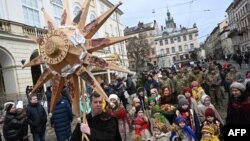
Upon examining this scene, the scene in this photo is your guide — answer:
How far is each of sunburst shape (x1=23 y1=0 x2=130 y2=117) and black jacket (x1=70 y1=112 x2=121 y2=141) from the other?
0.30 m

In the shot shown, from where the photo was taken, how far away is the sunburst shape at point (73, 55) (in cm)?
460

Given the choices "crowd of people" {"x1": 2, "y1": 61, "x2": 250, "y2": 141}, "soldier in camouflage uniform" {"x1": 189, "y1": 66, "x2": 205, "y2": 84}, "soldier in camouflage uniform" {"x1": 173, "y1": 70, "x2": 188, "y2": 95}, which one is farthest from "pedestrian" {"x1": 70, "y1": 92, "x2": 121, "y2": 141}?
"soldier in camouflage uniform" {"x1": 189, "y1": 66, "x2": 205, "y2": 84}

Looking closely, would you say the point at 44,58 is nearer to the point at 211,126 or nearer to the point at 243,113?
the point at 211,126

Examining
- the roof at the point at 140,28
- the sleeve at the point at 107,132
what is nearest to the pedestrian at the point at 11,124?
the sleeve at the point at 107,132

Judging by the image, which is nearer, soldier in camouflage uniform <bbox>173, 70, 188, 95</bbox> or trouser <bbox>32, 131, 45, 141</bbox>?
trouser <bbox>32, 131, 45, 141</bbox>

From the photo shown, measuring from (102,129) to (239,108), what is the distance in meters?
3.61

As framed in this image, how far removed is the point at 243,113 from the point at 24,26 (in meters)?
20.0

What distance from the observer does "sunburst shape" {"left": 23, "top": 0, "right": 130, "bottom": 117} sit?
15.1ft

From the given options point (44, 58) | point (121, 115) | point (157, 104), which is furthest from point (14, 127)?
point (44, 58)

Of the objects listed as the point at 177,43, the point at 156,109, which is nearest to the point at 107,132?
the point at 156,109

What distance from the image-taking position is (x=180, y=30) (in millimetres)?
121312

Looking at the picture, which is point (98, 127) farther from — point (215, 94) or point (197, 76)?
point (215, 94)

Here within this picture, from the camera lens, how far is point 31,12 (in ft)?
87.1

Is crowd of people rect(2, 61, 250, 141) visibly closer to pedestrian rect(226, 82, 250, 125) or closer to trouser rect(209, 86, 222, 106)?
pedestrian rect(226, 82, 250, 125)
